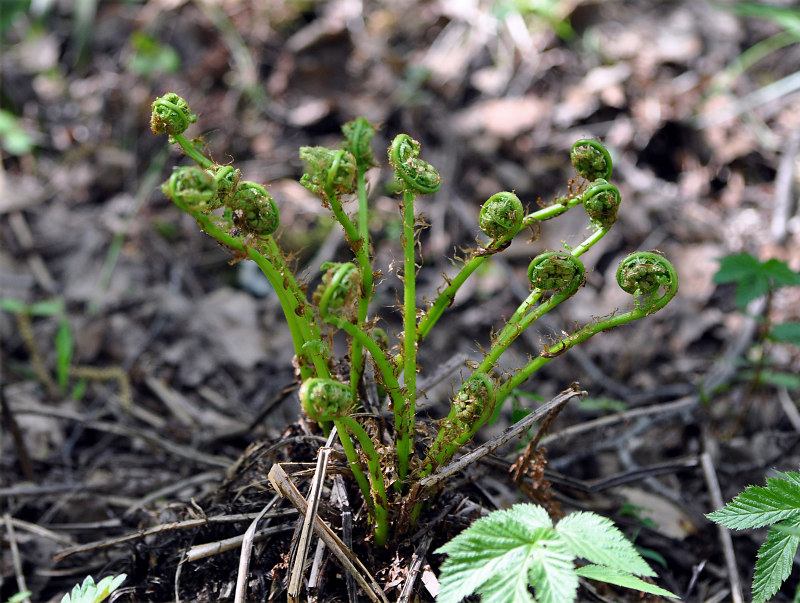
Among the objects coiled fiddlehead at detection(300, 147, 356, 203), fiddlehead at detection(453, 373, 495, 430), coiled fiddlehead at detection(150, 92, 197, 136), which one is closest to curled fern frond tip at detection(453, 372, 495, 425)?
fiddlehead at detection(453, 373, 495, 430)

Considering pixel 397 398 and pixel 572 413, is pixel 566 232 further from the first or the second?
pixel 397 398

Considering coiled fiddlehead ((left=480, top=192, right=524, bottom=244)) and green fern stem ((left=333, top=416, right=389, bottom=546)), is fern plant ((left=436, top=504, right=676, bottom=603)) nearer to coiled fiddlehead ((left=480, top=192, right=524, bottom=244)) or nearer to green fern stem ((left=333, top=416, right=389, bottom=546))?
green fern stem ((left=333, top=416, right=389, bottom=546))

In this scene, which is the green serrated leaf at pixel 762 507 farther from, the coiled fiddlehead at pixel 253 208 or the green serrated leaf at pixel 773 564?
the coiled fiddlehead at pixel 253 208

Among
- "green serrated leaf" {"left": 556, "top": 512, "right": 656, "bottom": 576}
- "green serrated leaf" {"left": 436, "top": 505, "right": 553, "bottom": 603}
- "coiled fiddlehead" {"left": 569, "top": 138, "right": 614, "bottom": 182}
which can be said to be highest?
"coiled fiddlehead" {"left": 569, "top": 138, "right": 614, "bottom": 182}

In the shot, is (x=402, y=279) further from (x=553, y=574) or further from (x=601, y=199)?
(x=553, y=574)

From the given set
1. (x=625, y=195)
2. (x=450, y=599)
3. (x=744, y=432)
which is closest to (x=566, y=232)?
(x=625, y=195)

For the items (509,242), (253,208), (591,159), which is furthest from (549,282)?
(253,208)
